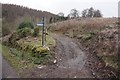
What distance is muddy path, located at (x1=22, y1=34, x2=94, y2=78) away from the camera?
13.0m

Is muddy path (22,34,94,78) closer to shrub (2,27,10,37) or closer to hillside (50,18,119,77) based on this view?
hillside (50,18,119,77)

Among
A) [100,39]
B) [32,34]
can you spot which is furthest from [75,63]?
[32,34]

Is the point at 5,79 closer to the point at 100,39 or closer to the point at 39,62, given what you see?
the point at 39,62

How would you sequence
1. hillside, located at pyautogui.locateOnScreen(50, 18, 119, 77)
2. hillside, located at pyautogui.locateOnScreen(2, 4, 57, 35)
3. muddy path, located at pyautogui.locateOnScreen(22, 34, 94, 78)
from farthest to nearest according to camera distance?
hillside, located at pyautogui.locateOnScreen(2, 4, 57, 35) → hillside, located at pyautogui.locateOnScreen(50, 18, 119, 77) → muddy path, located at pyautogui.locateOnScreen(22, 34, 94, 78)

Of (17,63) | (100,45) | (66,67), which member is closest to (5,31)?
(100,45)

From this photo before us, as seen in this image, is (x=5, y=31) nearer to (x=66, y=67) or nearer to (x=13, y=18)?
(x=13, y=18)

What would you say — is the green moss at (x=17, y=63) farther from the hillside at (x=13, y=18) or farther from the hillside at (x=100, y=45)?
the hillside at (x=13, y=18)

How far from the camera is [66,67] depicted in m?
14.1

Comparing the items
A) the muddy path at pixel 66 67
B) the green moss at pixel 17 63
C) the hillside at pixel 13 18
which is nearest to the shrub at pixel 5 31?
the hillside at pixel 13 18

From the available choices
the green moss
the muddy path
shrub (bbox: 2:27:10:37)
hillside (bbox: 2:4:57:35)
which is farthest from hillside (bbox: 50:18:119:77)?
hillside (bbox: 2:4:57:35)

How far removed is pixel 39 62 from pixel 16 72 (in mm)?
1753

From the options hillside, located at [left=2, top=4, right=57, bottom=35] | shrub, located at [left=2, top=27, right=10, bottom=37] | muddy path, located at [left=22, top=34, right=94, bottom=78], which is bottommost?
muddy path, located at [left=22, top=34, right=94, bottom=78]

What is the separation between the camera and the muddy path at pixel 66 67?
13.0 meters

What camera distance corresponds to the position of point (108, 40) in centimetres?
1650
